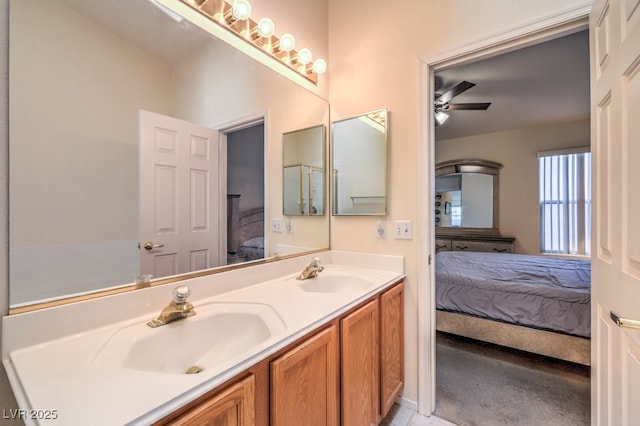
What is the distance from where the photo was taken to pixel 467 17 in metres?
1.43

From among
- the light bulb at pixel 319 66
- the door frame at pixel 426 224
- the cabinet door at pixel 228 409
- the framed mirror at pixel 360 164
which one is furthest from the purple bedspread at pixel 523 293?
the cabinet door at pixel 228 409

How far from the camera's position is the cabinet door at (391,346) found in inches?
54.4

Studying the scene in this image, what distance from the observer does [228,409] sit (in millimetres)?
652

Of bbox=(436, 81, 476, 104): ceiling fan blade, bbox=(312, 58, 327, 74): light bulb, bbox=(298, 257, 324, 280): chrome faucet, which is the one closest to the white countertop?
bbox=(298, 257, 324, 280): chrome faucet

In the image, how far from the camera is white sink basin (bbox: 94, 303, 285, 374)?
2.57 ft

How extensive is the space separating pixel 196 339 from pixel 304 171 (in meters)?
1.24

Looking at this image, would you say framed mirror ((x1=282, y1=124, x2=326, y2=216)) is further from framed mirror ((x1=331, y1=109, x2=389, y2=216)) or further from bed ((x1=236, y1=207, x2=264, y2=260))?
bed ((x1=236, y1=207, x2=264, y2=260))

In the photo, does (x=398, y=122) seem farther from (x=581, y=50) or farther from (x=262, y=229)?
(x=581, y=50)

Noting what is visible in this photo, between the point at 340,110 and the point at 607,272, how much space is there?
5.23 ft

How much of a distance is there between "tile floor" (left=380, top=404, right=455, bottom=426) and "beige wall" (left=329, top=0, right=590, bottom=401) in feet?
0.31

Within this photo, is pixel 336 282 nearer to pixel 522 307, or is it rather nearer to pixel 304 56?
pixel 304 56

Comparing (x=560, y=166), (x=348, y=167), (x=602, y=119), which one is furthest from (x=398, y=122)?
(x=560, y=166)

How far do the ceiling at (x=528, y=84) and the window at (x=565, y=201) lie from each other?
0.59m

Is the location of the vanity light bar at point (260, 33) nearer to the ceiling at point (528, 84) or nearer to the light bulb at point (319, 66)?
the light bulb at point (319, 66)
